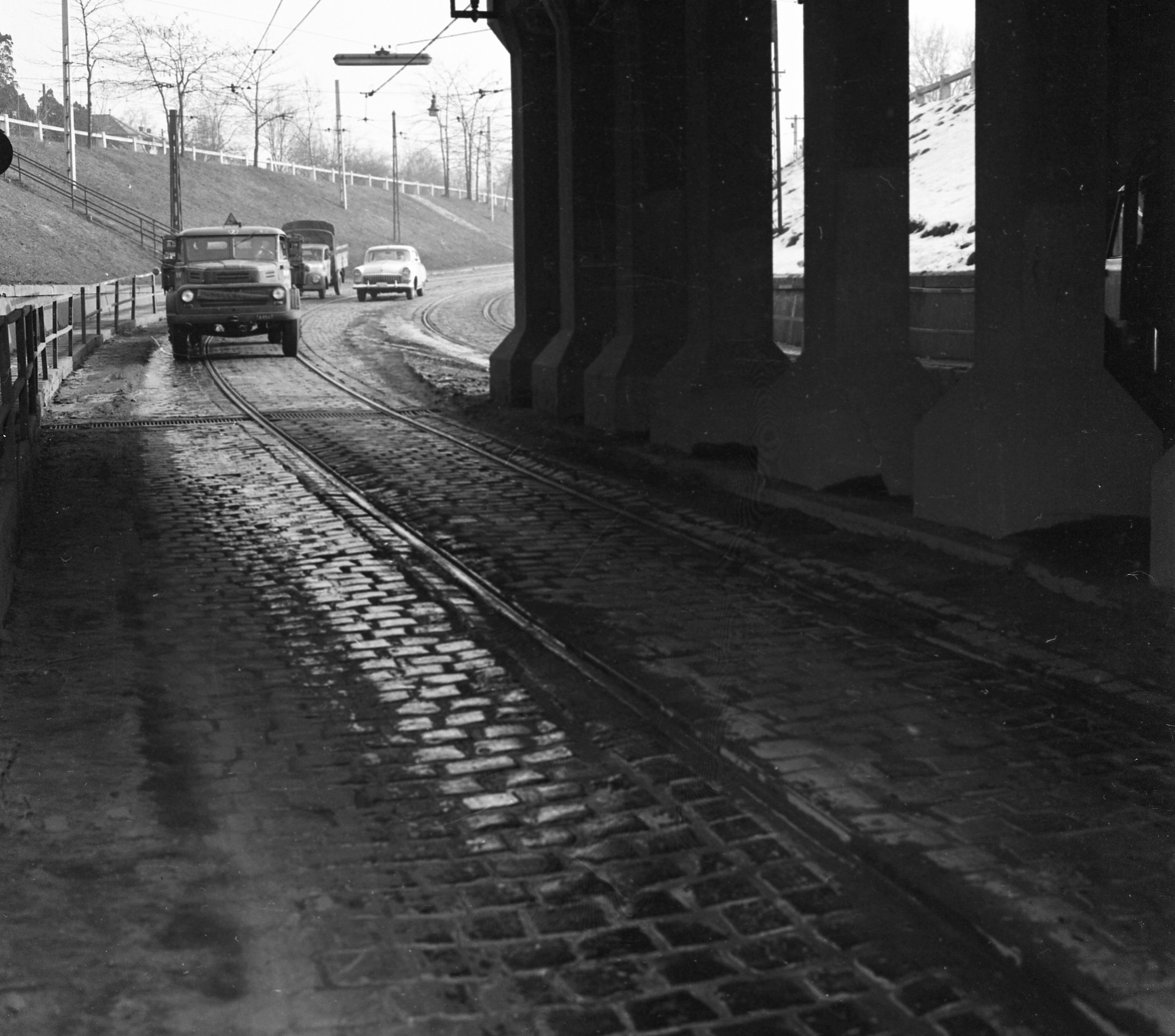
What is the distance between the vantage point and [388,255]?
54156 mm

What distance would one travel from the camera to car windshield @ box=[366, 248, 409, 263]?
176ft

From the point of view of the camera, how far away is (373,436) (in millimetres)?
17047

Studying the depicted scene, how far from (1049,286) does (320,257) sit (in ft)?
162

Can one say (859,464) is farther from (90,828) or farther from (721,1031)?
(721,1031)

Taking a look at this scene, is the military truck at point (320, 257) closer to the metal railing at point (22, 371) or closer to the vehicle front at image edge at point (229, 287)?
the vehicle front at image edge at point (229, 287)

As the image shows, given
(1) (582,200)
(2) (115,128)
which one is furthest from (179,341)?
(2) (115,128)

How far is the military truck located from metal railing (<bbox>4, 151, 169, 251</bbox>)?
20.1 ft

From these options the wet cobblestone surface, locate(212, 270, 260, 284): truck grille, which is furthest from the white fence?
the wet cobblestone surface

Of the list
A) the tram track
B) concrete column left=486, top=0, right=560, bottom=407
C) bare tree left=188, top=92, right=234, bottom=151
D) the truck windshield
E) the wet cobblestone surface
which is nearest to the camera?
the wet cobblestone surface

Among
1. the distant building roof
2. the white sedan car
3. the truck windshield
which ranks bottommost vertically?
the truck windshield

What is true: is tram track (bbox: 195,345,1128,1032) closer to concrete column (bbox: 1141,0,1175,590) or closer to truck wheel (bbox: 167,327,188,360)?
concrete column (bbox: 1141,0,1175,590)

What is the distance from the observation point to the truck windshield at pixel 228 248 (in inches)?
1152

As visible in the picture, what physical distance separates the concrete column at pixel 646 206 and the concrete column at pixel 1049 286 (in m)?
Answer: 6.52

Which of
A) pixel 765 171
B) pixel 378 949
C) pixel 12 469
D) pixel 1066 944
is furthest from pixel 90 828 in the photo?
pixel 765 171
